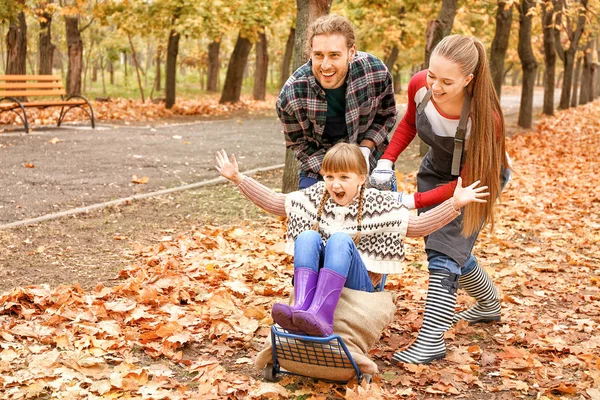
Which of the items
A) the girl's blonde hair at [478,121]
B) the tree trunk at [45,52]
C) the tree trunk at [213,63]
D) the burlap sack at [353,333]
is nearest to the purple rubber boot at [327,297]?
the burlap sack at [353,333]

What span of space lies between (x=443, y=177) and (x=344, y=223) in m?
0.72

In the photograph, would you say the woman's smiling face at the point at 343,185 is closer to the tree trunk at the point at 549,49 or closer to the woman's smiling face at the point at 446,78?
the woman's smiling face at the point at 446,78

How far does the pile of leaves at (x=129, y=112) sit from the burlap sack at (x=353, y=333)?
11.2 metres

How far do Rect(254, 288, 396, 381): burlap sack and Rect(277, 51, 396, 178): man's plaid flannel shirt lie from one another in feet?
2.98

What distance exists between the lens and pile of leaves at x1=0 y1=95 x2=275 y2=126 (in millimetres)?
13711

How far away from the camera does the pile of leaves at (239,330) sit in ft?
11.0

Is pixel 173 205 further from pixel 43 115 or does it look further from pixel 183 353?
pixel 43 115

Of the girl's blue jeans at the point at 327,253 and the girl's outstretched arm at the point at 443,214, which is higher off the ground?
the girl's outstretched arm at the point at 443,214

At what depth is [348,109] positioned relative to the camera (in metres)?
3.89

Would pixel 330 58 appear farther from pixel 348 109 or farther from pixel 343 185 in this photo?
pixel 343 185

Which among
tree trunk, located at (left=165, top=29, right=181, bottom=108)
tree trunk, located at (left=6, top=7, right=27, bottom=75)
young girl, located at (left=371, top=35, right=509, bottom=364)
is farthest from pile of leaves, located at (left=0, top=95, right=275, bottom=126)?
young girl, located at (left=371, top=35, right=509, bottom=364)

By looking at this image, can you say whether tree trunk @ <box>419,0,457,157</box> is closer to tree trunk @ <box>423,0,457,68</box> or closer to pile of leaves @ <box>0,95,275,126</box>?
tree trunk @ <box>423,0,457,68</box>

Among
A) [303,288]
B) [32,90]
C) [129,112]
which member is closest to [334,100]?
[303,288]

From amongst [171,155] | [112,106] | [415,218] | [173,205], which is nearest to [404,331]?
[415,218]
